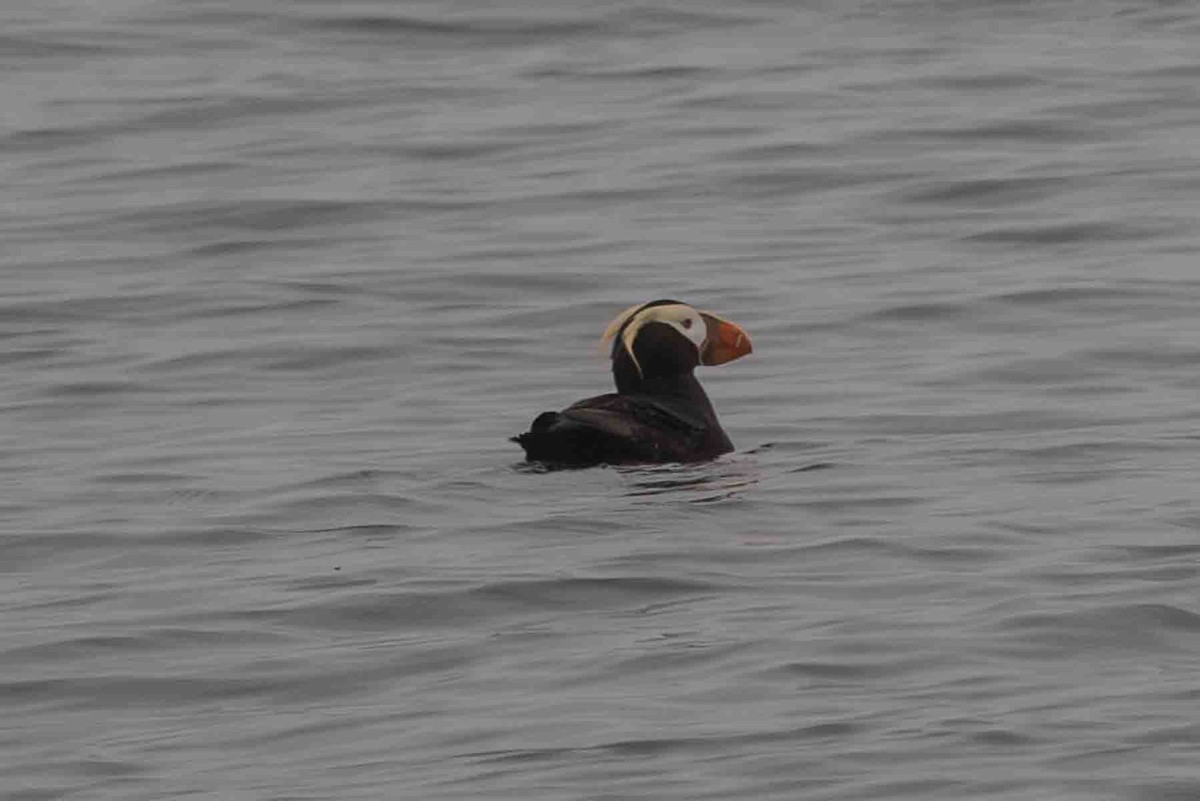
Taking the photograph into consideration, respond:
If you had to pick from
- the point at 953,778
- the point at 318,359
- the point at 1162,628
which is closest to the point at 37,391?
the point at 318,359

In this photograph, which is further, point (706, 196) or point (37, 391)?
point (706, 196)

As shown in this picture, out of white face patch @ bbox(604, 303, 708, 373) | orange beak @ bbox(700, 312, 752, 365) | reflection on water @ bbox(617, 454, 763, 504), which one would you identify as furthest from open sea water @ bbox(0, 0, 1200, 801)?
white face patch @ bbox(604, 303, 708, 373)

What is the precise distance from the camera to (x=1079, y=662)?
747cm

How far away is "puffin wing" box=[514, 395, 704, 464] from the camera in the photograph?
32.9 feet

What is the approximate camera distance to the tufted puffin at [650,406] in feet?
33.1

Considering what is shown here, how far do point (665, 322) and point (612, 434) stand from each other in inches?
44.0

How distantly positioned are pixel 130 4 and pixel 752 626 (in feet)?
59.9

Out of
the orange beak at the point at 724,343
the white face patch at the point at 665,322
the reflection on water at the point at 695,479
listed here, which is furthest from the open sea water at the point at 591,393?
the white face patch at the point at 665,322

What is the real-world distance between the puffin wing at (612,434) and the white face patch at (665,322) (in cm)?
49

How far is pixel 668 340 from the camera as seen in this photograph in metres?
11.1

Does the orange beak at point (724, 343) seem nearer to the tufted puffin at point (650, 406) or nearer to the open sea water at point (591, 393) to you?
the tufted puffin at point (650, 406)

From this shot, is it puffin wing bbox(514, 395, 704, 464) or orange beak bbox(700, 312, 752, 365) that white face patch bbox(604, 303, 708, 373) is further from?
puffin wing bbox(514, 395, 704, 464)

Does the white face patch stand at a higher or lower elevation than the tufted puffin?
higher

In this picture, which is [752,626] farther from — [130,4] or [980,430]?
[130,4]
